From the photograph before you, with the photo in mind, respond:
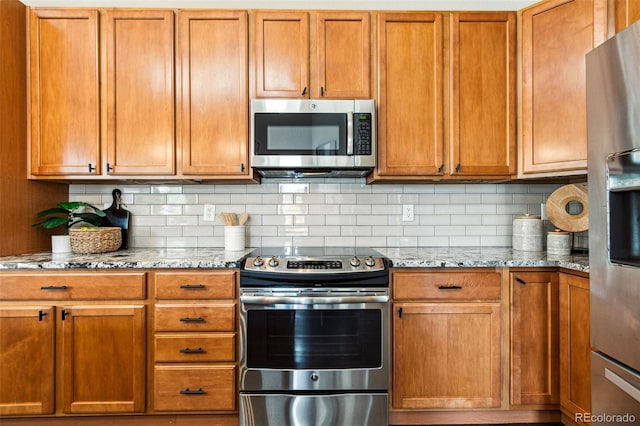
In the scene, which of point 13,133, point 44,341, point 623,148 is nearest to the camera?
point 623,148

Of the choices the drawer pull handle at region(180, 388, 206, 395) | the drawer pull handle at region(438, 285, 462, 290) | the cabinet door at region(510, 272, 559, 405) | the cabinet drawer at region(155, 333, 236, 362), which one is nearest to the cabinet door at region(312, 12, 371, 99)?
the drawer pull handle at region(438, 285, 462, 290)

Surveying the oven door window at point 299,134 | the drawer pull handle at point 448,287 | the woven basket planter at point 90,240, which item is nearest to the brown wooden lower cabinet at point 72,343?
the woven basket planter at point 90,240

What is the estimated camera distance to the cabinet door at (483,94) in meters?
2.21

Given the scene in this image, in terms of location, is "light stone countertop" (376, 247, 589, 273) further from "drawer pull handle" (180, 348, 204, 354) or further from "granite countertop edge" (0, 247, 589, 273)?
"drawer pull handle" (180, 348, 204, 354)

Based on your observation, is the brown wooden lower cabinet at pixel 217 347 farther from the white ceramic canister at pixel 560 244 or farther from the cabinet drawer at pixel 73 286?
the white ceramic canister at pixel 560 244

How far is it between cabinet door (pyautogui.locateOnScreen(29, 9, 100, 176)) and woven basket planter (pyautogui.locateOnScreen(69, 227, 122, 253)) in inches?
21.4

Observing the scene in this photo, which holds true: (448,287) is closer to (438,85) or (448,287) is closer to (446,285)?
(446,285)

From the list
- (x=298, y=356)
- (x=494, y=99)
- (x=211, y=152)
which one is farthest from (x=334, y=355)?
(x=494, y=99)

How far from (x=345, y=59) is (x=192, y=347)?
6.08 feet

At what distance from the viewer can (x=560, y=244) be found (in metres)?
2.15

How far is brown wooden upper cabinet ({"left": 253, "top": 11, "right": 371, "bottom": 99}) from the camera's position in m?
2.18

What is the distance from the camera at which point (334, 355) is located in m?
1.89

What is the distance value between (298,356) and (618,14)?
2.42m

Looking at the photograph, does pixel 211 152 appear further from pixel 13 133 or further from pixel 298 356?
pixel 298 356
